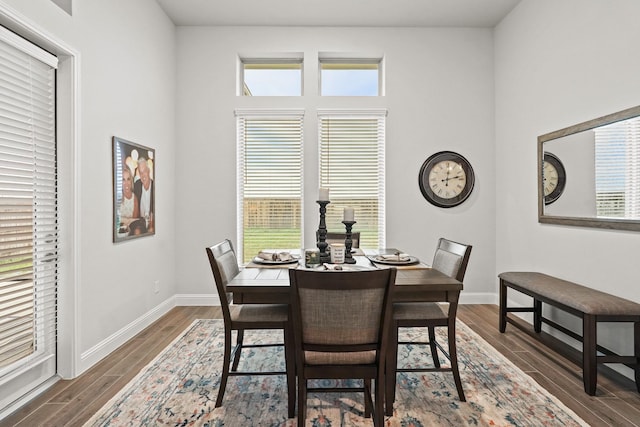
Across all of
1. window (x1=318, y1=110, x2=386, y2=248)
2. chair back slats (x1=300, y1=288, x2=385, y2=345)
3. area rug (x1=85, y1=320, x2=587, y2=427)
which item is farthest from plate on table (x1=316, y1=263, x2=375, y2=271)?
window (x1=318, y1=110, x2=386, y2=248)

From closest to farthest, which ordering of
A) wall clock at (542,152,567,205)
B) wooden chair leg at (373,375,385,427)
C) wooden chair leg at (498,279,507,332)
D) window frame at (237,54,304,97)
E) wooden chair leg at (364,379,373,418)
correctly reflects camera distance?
wooden chair leg at (373,375,385,427)
wooden chair leg at (364,379,373,418)
wall clock at (542,152,567,205)
wooden chair leg at (498,279,507,332)
window frame at (237,54,304,97)

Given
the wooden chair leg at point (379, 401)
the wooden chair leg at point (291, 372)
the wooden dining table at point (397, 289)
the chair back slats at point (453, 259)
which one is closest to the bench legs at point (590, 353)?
the chair back slats at point (453, 259)

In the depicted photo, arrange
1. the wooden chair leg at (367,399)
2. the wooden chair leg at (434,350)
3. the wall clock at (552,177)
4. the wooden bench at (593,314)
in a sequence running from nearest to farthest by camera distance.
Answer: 1. the wooden chair leg at (367,399)
2. the wooden bench at (593,314)
3. the wooden chair leg at (434,350)
4. the wall clock at (552,177)

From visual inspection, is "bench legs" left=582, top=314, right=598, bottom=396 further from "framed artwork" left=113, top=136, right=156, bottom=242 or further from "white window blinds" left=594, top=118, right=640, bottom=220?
"framed artwork" left=113, top=136, right=156, bottom=242

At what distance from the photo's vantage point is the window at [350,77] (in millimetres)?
4473

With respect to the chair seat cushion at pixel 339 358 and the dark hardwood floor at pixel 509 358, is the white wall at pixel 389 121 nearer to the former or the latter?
the dark hardwood floor at pixel 509 358

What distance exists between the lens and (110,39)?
297cm

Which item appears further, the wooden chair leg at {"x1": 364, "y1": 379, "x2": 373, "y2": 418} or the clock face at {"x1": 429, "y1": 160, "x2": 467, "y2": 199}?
the clock face at {"x1": 429, "y1": 160, "x2": 467, "y2": 199}

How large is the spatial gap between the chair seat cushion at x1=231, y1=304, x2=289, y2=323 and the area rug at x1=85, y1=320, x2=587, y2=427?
506 mm

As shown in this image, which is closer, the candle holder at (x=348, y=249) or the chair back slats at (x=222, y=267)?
the chair back slats at (x=222, y=267)

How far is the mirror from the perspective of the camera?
2.43m

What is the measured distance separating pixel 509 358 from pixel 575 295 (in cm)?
71

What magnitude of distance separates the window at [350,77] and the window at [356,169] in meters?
0.37

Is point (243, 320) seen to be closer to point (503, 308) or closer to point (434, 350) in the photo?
point (434, 350)
